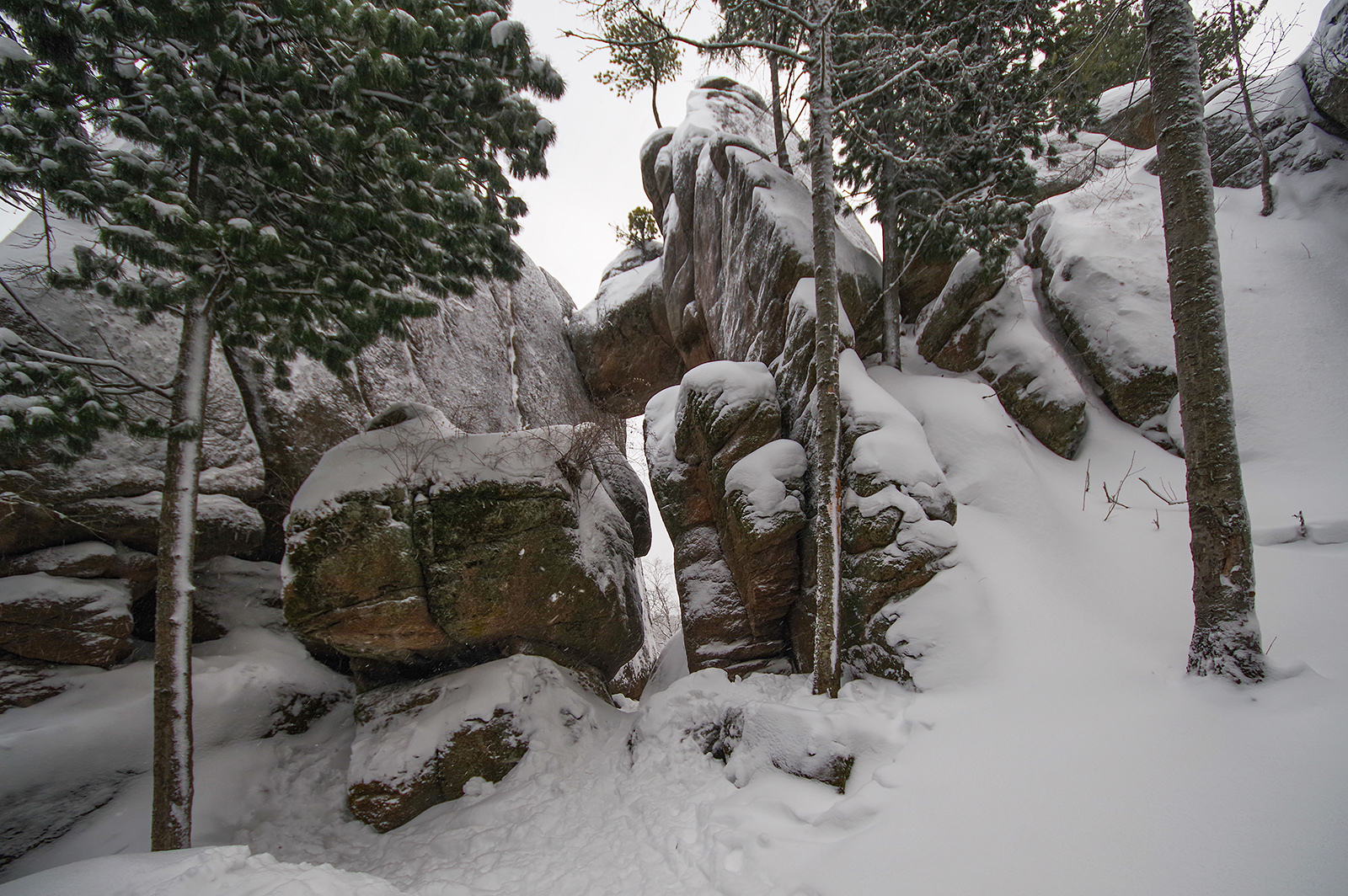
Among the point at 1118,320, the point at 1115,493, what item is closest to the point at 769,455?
the point at 1115,493

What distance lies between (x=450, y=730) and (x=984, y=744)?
20.7 feet

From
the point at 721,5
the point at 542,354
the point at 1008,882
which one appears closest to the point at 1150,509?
the point at 1008,882

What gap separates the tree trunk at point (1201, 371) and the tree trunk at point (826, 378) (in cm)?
289

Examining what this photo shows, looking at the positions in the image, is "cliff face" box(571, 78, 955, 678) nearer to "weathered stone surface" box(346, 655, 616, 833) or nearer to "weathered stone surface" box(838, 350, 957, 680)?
"weathered stone surface" box(838, 350, 957, 680)

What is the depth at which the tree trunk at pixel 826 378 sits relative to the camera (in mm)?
5379

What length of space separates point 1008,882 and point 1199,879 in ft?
2.92

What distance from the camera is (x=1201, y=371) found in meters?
4.06

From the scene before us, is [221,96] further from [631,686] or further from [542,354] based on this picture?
[631,686]

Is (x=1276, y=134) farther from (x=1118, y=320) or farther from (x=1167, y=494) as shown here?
(x=1167, y=494)

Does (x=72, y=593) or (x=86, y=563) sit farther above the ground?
(x=86, y=563)

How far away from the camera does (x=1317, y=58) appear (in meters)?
9.21

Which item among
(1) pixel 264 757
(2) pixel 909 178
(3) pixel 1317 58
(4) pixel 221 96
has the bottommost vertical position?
(1) pixel 264 757

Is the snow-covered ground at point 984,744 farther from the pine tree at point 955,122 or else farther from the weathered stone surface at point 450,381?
the weathered stone surface at point 450,381

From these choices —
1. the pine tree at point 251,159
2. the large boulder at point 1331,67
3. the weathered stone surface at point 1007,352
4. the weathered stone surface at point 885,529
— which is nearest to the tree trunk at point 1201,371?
the weathered stone surface at point 885,529
